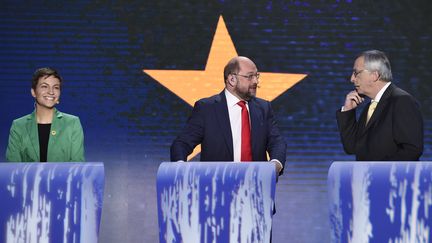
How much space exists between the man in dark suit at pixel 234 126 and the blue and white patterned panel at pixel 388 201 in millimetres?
1008

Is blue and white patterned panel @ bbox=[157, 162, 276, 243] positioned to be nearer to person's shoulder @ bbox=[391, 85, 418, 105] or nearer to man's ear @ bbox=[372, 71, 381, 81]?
person's shoulder @ bbox=[391, 85, 418, 105]

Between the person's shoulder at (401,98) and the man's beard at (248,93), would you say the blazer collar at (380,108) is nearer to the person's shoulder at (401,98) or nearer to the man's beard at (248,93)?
the person's shoulder at (401,98)

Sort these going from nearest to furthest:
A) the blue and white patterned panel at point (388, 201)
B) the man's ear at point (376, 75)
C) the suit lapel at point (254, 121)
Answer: the blue and white patterned panel at point (388, 201) < the man's ear at point (376, 75) < the suit lapel at point (254, 121)

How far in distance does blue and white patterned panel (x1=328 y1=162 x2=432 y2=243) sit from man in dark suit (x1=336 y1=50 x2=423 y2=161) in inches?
18.5

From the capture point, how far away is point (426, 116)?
5.37 m

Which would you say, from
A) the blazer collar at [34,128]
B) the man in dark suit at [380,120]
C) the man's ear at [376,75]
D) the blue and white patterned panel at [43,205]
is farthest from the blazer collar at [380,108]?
the blazer collar at [34,128]

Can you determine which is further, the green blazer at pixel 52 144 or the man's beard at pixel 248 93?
the man's beard at pixel 248 93

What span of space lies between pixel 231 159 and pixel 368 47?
1.76m

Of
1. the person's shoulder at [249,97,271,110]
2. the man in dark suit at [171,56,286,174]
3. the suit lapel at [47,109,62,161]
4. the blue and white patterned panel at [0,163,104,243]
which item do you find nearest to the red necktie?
the man in dark suit at [171,56,286,174]

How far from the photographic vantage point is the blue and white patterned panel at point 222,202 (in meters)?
3.14

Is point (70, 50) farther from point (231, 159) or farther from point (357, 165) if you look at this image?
point (357, 165)

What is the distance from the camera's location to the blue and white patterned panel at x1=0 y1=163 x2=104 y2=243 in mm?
3201

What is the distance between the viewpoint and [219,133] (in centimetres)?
407

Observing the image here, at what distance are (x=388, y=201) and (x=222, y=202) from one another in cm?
68
